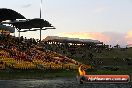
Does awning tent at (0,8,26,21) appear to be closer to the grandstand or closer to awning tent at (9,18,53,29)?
the grandstand

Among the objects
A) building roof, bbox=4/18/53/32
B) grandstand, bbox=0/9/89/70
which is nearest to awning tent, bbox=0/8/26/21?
grandstand, bbox=0/9/89/70

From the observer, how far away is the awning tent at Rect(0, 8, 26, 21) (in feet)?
327

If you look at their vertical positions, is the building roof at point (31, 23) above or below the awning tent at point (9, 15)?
below

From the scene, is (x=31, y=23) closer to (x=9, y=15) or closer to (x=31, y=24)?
(x=31, y=24)

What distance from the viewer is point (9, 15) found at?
102 m

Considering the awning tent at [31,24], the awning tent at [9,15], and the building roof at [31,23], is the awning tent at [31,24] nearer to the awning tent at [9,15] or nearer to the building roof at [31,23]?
the building roof at [31,23]

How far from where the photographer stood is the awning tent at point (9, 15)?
99.6 meters

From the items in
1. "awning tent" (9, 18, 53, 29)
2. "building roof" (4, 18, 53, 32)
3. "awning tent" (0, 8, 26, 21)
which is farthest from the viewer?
"awning tent" (9, 18, 53, 29)

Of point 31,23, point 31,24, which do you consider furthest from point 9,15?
point 31,24

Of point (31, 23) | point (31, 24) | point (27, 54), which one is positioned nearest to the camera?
point (27, 54)

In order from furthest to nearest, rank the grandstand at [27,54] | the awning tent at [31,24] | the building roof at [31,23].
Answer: the awning tent at [31,24] → the building roof at [31,23] → the grandstand at [27,54]

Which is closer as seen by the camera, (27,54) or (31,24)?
(27,54)

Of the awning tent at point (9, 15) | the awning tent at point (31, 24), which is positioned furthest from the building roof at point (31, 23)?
the awning tent at point (9, 15)

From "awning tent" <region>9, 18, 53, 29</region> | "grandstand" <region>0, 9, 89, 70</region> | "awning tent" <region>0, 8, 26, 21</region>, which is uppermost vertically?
"awning tent" <region>0, 8, 26, 21</region>
